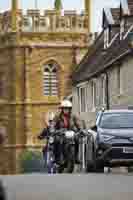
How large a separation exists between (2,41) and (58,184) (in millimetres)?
73691

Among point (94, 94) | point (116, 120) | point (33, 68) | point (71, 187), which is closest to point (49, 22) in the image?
point (33, 68)

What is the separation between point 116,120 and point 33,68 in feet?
218

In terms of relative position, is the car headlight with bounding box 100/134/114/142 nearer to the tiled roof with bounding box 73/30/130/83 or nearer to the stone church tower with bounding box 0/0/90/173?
the tiled roof with bounding box 73/30/130/83

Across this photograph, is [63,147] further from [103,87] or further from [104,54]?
[104,54]

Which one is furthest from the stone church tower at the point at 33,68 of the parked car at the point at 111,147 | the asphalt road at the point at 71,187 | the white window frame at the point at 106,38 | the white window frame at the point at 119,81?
the asphalt road at the point at 71,187

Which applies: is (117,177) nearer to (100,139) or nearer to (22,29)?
(100,139)

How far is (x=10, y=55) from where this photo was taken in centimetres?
9138

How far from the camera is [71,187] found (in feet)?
59.1

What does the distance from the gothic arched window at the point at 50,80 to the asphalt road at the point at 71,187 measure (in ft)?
229

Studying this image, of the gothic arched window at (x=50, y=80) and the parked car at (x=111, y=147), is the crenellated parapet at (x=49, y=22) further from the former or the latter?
the parked car at (x=111, y=147)

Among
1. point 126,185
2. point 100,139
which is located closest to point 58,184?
point 126,185

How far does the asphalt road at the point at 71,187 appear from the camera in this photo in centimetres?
1603

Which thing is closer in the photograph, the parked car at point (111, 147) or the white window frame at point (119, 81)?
the parked car at point (111, 147)

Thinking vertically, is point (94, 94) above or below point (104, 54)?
below
